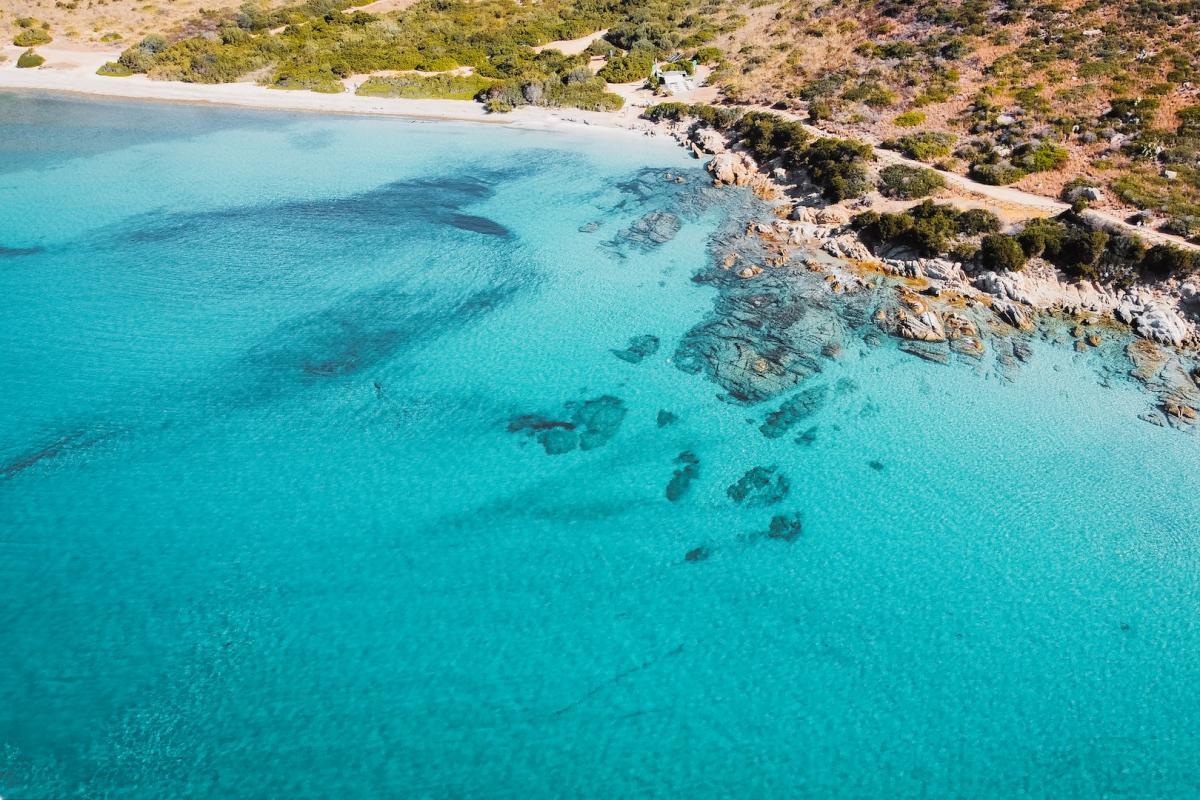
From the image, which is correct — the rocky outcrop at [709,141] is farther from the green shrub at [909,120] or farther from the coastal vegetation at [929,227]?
the coastal vegetation at [929,227]

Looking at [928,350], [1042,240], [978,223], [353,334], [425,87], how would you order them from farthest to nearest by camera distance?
[425,87], [978,223], [1042,240], [353,334], [928,350]

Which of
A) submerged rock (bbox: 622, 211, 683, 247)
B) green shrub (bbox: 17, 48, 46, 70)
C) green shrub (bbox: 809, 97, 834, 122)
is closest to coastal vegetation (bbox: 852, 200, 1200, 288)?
submerged rock (bbox: 622, 211, 683, 247)

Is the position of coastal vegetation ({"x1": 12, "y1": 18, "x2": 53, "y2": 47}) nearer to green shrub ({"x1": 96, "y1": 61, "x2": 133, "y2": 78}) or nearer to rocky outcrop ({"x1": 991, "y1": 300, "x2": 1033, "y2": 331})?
green shrub ({"x1": 96, "y1": 61, "x2": 133, "y2": 78})

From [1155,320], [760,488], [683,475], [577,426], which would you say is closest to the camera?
[760,488]

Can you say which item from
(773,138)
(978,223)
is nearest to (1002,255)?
(978,223)

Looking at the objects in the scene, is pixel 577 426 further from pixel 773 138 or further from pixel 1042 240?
pixel 773 138

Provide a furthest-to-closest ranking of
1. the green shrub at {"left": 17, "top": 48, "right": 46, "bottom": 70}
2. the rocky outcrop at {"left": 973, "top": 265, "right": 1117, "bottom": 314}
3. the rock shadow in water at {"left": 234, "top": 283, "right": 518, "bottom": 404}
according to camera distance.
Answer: the green shrub at {"left": 17, "top": 48, "right": 46, "bottom": 70}
the rocky outcrop at {"left": 973, "top": 265, "right": 1117, "bottom": 314}
the rock shadow in water at {"left": 234, "top": 283, "right": 518, "bottom": 404}
